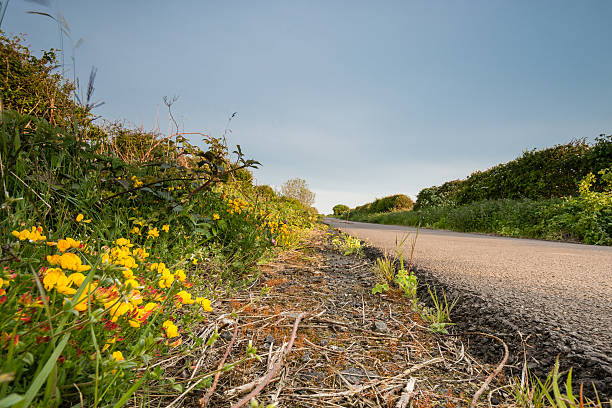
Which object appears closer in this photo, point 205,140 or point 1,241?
point 1,241

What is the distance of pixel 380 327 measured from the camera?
4.93ft

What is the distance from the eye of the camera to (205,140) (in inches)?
106

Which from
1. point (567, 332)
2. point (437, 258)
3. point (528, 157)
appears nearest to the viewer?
point (567, 332)

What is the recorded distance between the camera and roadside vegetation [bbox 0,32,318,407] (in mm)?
679

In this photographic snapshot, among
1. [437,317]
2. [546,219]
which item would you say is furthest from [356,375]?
[546,219]

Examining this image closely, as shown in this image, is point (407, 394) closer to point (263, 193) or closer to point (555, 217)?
point (263, 193)

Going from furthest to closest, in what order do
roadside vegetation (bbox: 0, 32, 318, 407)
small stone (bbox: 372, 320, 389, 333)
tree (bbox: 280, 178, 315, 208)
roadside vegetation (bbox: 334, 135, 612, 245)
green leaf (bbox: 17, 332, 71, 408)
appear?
1. tree (bbox: 280, 178, 315, 208)
2. roadside vegetation (bbox: 334, 135, 612, 245)
3. small stone (bbox: 372, 320, 389, 333)
4. roadside vegetation (bbox: 0, 32, 318, 407)
5. green leaf (bbox: 17, 332, 71, 408)

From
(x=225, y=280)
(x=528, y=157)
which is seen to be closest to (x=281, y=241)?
(x=225, y=280)

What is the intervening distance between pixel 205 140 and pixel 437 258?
255 cm

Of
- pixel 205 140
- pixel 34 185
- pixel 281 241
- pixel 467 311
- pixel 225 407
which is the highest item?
pixel 205 140

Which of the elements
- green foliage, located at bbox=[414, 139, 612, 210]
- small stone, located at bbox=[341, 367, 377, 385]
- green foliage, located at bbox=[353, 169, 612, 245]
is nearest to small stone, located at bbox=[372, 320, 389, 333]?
small stone, located at bbox=[341, 367, 377, 385]

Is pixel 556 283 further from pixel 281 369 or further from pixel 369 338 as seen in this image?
pixel 281 369

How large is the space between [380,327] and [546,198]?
36.1 ft

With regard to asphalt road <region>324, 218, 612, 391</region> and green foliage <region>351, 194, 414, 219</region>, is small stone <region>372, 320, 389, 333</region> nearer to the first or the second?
asphalt road <region>324, 218, 612, 391</region>
